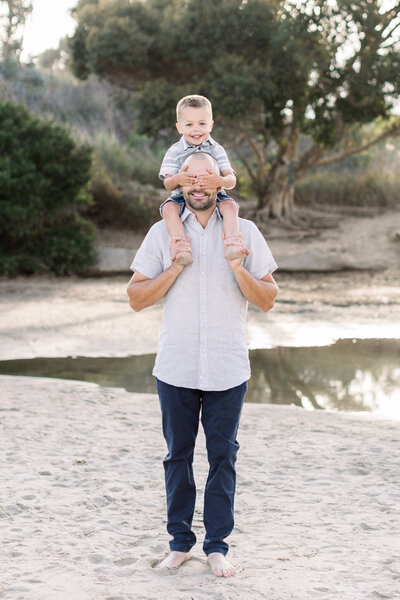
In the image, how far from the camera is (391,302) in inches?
511

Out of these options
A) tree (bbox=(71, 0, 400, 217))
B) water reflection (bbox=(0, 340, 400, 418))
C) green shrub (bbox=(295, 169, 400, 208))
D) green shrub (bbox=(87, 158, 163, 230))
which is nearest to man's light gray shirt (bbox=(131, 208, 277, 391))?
water reflection (bbox=(0, 340, 400, 418))

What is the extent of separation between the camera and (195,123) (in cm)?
307

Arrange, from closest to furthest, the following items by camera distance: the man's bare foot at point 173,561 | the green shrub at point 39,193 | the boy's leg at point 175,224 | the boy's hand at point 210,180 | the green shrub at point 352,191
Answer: the boy's leg at point 175,224
the boy's hand at point 210,180
the man's bare foot at point 173,561
the green shrub at point 39,193
the green shrub at point 352,191

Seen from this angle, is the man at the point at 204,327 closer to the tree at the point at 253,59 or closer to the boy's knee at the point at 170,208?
the boy's knee at the point at 170,208

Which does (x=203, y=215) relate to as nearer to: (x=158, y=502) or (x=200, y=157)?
(x=200, y=157)

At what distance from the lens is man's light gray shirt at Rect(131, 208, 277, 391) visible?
3.02m

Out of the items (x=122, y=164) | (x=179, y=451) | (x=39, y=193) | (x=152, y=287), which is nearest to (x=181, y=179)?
(x=152, y=287)

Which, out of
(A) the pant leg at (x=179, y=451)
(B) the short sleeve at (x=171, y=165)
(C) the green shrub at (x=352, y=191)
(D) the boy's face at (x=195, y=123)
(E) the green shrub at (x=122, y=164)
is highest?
(E) the green shrub at (x=122, y=164)

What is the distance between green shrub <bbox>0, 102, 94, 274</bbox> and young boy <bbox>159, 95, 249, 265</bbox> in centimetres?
1205

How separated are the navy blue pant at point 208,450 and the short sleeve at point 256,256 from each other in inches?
18.2

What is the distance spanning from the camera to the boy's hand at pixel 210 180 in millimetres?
3037

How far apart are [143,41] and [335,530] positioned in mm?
16987

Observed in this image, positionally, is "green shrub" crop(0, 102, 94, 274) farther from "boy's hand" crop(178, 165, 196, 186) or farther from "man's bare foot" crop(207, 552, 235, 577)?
"man's bare foot" crop(207, 552, 235, 577)

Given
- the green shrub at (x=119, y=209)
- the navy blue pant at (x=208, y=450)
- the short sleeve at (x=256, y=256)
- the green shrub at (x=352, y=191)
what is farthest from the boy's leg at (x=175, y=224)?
the green shrub at (x=352, y=191)
